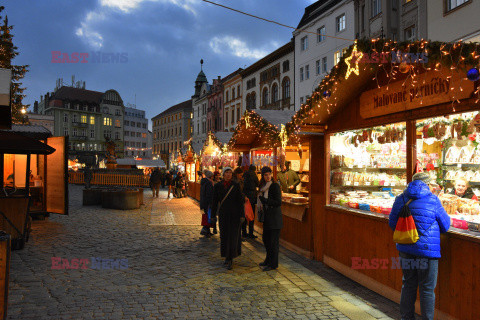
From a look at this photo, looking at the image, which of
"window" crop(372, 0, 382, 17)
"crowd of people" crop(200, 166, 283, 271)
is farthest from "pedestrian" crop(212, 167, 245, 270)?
"window" crop(372, 0, 382, 17)

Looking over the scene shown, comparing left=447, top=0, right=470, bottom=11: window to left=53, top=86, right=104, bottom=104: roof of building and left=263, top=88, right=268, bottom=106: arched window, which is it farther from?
left=53, top=86, right=104, bottom=104: roof of building

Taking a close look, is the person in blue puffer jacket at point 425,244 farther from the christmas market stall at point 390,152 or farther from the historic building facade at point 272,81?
the historic building facade at point 272,81

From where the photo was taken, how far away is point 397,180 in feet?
20.1

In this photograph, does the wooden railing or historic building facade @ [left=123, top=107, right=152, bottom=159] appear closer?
the wooden railing

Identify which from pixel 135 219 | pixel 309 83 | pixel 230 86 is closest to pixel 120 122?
pixel 230 86

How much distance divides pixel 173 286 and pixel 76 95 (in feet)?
263

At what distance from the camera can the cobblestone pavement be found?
4.76m

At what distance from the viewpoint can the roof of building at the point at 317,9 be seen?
96.8 ft

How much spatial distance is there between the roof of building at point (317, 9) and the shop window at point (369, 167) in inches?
968

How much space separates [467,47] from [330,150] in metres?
3.81

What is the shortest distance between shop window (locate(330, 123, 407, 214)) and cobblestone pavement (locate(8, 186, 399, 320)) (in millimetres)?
1437

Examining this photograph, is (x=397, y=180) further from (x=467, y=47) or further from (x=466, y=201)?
(x=467, y=47)

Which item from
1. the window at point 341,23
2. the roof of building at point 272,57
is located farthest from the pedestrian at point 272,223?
the roof of building at point 272,57

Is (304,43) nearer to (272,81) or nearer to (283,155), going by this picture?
(272,81)
